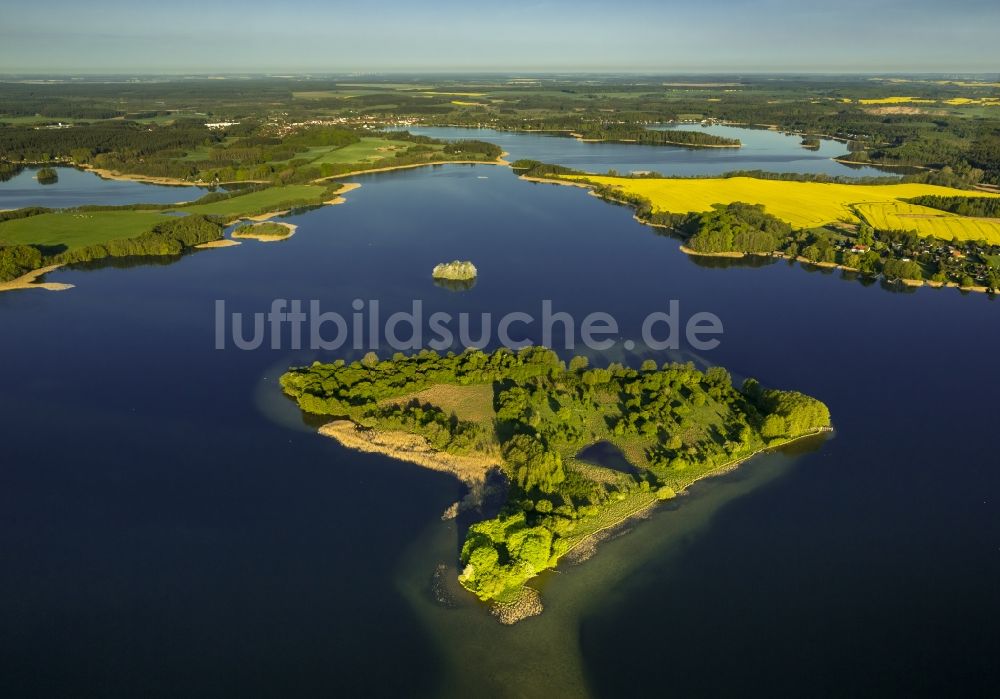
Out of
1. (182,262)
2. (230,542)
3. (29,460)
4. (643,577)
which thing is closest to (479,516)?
(643,577)

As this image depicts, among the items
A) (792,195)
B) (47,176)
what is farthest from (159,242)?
(792,195)

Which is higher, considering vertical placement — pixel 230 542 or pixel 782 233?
pixel 782 233

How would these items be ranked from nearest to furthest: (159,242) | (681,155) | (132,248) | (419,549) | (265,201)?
1. (419,549)
2. (132,248)
3. (159,242)
4. (265,201)
5. (681,155)

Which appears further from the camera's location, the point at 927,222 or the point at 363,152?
the point at 363,152

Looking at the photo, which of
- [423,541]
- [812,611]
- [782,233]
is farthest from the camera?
[782,233]

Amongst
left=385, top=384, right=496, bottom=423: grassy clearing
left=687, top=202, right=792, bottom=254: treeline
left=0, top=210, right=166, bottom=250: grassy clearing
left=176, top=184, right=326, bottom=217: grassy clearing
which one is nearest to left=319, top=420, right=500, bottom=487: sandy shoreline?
left=385, top=384, right=496, bottom=423: grassy clearing

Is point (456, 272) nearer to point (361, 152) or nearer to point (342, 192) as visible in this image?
point (342, 192)

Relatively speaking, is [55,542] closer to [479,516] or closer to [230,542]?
[230,542]
